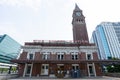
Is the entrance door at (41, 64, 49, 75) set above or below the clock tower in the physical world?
below

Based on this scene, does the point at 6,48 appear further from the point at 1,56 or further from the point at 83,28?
the point at 83,28

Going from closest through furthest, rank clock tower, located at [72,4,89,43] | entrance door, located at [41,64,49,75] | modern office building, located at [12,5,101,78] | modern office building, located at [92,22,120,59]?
modern office building, located at [12,5,101,78], entrance door, located at [41,64,49,75], clock tower, located at [72,4,89,43], modern office building, located at [92,22,120,59]

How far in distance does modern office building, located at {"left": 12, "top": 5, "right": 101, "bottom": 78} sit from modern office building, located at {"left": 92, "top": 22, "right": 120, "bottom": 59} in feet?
207

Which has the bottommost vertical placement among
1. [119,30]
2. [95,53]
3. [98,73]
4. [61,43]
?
[98,73]

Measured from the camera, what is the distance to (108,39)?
89125 mm

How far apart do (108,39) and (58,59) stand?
77.2 meters

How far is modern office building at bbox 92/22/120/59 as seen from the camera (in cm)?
8381

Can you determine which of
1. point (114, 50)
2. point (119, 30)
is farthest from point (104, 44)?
point (119, 30)

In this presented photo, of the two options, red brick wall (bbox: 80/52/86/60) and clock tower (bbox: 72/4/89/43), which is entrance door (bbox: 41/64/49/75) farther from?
clock tower (bbox: 72/4/89/43)

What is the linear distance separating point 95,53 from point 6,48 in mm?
62709

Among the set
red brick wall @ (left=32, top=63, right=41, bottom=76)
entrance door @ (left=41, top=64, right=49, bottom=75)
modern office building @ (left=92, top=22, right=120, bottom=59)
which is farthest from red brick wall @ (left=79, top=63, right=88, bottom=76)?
modern office building @ (left=92, top=22, right=120, bottom=59)

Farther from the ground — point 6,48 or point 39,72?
point 6,48

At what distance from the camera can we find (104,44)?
8788cm

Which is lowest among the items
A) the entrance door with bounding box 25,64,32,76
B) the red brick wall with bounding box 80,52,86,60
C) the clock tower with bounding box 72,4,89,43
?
the entrance door with bounding box 25,64,32,76
